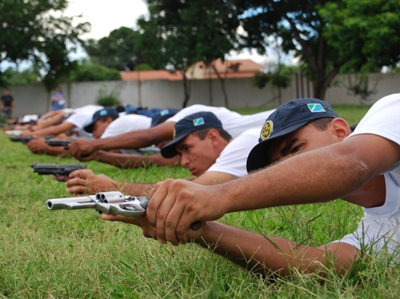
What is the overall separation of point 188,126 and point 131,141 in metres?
1.82

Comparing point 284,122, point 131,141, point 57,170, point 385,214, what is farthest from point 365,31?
point 385,214

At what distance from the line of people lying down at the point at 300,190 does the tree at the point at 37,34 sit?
31012 millimetres

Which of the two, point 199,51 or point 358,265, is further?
point 199,51

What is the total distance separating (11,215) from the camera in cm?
422

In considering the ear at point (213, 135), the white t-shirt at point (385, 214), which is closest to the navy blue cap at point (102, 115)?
the ear at point (213, 135)

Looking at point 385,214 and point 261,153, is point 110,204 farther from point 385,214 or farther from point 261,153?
point 385,214

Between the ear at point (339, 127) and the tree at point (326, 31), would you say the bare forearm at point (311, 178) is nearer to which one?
the ear at point (339, 127)

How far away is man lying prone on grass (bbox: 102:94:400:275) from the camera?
1.79 m

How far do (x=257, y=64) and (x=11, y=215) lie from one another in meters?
66.0

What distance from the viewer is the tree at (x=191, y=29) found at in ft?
105

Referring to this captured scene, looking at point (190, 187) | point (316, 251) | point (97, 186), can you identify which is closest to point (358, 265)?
point (316, 251)

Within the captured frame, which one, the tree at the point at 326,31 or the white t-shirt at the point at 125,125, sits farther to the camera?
the tree at the point at 326,31

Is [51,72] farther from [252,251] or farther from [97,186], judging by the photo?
[252,251]

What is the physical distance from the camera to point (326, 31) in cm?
2611
